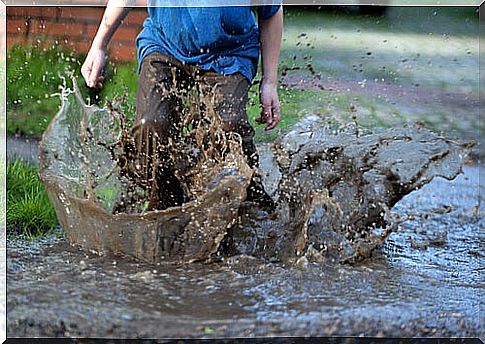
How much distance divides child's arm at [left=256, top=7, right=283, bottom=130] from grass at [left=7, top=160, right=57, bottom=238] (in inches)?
17.7

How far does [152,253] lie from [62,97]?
34 cm

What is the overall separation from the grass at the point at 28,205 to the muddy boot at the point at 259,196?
1.31ft

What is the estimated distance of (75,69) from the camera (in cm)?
175

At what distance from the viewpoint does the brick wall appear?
1720mm

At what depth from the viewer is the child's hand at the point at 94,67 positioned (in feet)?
5.76

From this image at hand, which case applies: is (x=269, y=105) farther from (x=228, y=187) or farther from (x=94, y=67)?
(x=94, y=67)

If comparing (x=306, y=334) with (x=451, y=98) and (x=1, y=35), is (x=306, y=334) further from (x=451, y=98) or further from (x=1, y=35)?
(x=1, y=35)

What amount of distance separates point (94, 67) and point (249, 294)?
52 centimetres

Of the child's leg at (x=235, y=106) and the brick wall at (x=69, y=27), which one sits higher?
the brick wall at (x=69, y=27)

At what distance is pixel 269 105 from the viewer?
69.7 inches

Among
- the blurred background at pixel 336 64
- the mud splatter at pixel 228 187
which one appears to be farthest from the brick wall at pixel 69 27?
the mud splatter at pixel 228 187

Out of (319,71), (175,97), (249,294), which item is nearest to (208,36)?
(175,97)

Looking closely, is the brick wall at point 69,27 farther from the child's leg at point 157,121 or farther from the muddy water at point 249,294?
the muddy water at point 249,294

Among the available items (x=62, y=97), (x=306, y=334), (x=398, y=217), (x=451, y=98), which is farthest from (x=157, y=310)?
(x=451, y=98)
